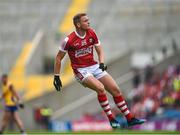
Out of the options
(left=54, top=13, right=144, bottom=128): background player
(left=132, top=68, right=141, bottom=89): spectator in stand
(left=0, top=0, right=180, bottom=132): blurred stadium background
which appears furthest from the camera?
(left=132, top=68, right=141, bottom=89): spectator in stand

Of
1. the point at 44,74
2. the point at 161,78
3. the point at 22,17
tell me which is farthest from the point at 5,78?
the point at 22,17

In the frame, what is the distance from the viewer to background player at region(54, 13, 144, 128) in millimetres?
16891

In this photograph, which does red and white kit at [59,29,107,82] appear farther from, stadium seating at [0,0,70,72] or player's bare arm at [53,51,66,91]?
stadium seating at [0,0,70,72]

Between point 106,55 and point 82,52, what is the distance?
24.1 m

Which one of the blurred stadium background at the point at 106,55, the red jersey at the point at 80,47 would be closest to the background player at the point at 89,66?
the red jersey at the point at 80,47

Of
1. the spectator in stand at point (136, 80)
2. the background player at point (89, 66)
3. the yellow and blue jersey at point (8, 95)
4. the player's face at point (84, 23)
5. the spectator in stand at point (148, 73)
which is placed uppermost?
the player's face at point (84, 23)

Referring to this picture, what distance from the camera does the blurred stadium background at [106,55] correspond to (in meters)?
Answer: 33.6

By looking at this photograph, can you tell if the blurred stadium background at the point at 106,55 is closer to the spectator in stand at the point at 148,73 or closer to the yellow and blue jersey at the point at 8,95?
the spectator in stand at the point at 148,73

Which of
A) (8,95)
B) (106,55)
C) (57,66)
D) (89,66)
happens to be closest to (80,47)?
(89,66)

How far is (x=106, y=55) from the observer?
41.0 meters

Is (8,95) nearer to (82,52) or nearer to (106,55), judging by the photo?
(82,52)

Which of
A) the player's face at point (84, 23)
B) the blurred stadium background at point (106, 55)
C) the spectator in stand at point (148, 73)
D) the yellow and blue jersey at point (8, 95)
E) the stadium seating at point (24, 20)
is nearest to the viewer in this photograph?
the player's face at point (84, 23)

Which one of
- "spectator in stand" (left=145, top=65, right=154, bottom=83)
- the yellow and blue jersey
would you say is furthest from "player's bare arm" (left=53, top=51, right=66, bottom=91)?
"spectator in stand" (left=145, top=65, right=154, bottom=83)

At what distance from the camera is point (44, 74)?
42094mm
